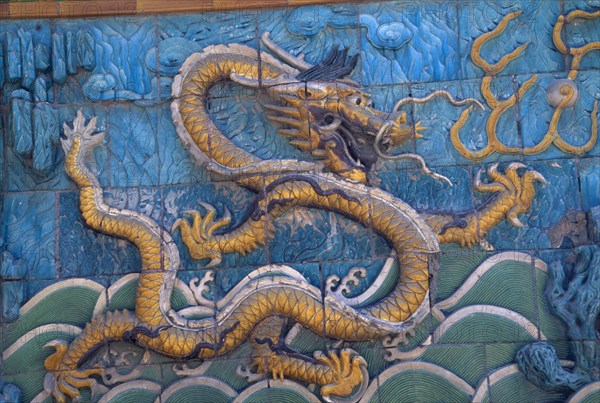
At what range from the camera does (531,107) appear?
28.5 feet

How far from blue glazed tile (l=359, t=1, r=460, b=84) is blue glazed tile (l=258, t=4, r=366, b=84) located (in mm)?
90

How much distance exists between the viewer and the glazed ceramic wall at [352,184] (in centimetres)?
830

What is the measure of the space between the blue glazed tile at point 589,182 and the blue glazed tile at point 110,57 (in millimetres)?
3127

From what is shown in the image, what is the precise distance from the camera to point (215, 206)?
858 centimetres

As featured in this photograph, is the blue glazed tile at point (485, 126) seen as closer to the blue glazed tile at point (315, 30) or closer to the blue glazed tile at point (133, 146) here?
the blue glazed tile at point (315, 30)

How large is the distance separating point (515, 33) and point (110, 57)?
2.95 m

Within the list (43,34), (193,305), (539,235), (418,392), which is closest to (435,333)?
(418,392)

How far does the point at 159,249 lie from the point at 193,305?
457mm

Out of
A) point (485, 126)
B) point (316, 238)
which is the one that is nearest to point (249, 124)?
point (316, 238)

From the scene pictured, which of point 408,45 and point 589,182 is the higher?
point 408,45

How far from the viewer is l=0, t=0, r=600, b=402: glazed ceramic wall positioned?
8297 mm

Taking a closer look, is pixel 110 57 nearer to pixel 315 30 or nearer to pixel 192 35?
pixel 192 35

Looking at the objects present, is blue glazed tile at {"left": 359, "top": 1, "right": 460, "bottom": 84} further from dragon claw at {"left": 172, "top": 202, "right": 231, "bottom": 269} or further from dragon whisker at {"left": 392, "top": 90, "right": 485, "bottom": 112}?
dragon claw at {"left": 172, "top": 202, "right": 231, "bottom": 269}

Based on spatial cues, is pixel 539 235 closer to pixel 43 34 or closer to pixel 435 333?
pixel 435 333
